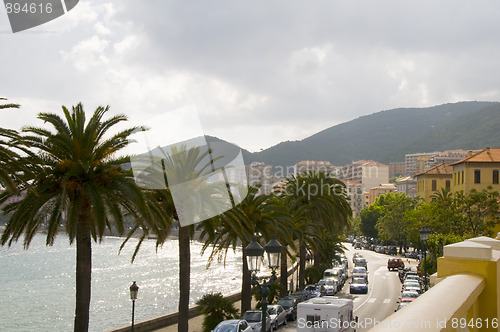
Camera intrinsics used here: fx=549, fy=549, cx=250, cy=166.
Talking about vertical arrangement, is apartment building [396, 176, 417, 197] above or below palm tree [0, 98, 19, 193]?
above

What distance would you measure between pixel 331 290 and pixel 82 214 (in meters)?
28.5

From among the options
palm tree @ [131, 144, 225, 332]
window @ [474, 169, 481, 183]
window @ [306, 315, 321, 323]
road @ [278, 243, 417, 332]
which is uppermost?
window @ [474, 169, 481, 183]

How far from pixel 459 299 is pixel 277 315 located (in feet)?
82.2

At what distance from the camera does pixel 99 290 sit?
63.4m

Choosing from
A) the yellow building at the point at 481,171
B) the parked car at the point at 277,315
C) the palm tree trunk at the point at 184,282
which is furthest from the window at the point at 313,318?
the yellow building at the point at 481,171

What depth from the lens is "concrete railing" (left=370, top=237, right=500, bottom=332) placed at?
10.9ft

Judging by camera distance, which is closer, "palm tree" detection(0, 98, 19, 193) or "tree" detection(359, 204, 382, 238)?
"palm tree" detection(0, 98, 19, 193)

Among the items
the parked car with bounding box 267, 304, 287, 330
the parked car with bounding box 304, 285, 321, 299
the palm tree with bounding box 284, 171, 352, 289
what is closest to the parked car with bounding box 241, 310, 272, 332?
the parked car with bounding box 267, 304, 287, 330

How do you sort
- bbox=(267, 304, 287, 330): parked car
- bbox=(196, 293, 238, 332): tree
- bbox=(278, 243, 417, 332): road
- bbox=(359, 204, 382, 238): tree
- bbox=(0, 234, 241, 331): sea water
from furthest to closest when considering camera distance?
1. bbox=(359, 204, 382, 238): tree
2. bbox=(0, 234, 241, 331): sea water
3. bbox=(278, 243, 417, 332): road
4. bbox=(267, 304, 287, 330): parked car
5. bbox=(196, 293, 238, 332): tree

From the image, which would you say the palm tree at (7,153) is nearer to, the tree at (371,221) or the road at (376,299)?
the road at (376,299)

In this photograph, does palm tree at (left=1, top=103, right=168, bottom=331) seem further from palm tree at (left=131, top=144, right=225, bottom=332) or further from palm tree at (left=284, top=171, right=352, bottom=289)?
palm tree at (left=284, top=171, right=352, bottom=289)

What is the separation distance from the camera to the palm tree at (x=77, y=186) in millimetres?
16375

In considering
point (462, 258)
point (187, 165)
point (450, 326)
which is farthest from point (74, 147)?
point (450, 326)

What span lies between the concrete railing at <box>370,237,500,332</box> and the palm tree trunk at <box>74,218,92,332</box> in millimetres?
13361
